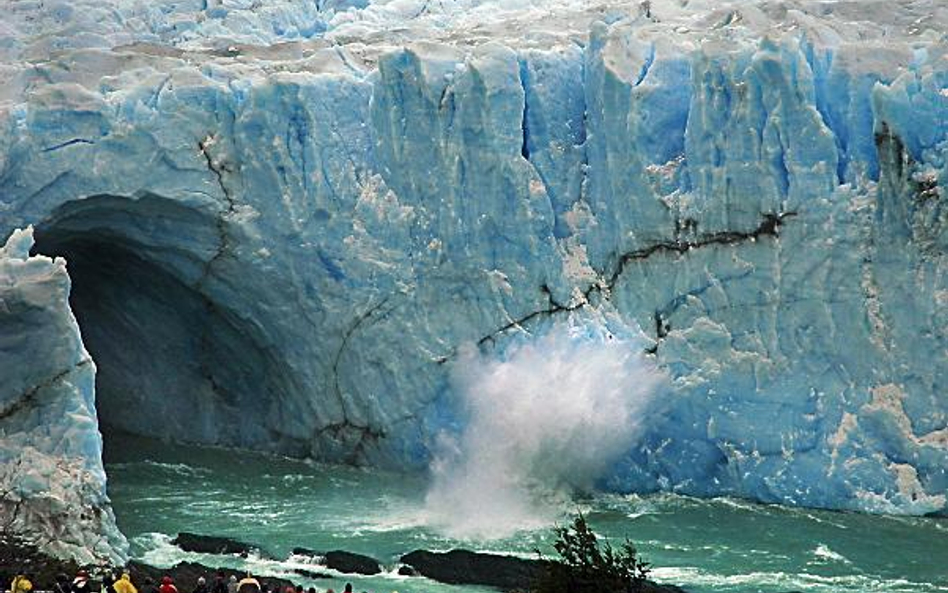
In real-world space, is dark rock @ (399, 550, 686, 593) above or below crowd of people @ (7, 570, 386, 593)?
below

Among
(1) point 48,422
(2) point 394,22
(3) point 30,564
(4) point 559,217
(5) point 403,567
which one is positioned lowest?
(5) point 403,567

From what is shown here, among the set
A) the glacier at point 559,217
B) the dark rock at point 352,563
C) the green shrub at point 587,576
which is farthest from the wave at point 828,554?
the dark rock at point 352,563

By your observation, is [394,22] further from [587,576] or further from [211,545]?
[587,576]

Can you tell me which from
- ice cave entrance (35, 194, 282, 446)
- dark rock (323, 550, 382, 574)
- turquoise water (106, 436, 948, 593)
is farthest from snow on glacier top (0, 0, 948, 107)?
dark rock (323, 550, 382, 574)

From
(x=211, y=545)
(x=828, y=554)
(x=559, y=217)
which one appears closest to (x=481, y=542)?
(x=211, y=545)

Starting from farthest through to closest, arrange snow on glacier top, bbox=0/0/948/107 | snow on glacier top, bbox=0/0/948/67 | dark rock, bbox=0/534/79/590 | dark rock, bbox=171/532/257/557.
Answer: snow on glacier top, bbox=0/0/948/67 → snow on glacier top, bbox=0/0/948/107 → dark rock, bbox=171/532/257/557 → dark rock, bbox=0/534/79/590

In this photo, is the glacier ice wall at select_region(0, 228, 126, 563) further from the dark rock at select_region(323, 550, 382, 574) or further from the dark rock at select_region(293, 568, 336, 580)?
the dark rock at select_region(323, 550, 382, 574)

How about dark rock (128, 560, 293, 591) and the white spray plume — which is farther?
the white spray plume

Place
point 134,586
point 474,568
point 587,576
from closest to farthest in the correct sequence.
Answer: point 587,576, point 134,586, point 474,568
